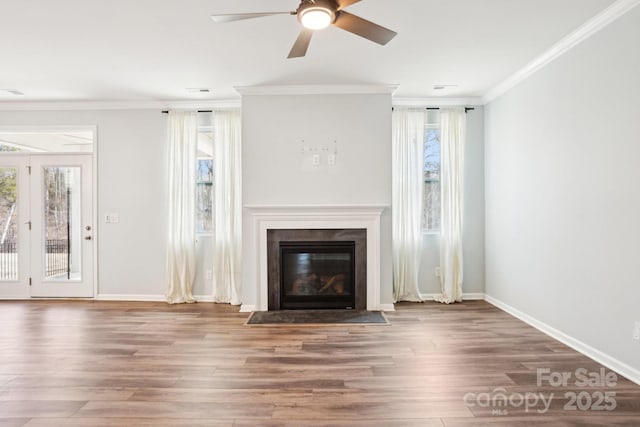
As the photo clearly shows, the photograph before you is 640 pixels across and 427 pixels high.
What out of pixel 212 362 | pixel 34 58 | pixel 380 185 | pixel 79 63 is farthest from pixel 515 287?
pixel 34 58

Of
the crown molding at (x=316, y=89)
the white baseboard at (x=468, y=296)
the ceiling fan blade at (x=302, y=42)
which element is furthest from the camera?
the white baseboard at (x=468, y=296)

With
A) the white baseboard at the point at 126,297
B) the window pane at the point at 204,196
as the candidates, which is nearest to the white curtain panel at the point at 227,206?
the window pane at the point at 204,196

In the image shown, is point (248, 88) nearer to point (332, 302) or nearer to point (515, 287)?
point (332, 302)

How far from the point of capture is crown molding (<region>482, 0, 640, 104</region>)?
2.68 metres

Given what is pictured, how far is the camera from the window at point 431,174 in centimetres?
498

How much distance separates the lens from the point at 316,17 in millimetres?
2209

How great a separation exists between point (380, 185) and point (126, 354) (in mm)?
3219

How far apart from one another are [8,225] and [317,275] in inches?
176

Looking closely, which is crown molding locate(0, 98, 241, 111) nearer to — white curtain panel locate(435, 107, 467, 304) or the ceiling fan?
the ceiling fan

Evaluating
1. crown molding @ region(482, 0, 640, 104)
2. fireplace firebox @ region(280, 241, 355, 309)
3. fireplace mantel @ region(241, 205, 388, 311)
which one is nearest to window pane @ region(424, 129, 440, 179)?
crown molding @ region(482, 0, 640, 104)

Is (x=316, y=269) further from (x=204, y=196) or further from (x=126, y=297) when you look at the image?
(x=126, y=297)

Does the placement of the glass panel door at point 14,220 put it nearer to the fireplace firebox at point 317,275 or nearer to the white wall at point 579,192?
the fireplace firebox at point 317,275

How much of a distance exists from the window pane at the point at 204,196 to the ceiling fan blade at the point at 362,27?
3209 mm

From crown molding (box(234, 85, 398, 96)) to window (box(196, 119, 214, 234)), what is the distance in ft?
3.01
